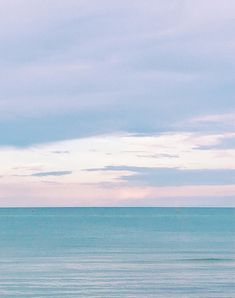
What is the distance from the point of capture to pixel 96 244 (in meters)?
130

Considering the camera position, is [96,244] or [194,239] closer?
[96,244]

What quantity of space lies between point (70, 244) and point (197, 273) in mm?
53125

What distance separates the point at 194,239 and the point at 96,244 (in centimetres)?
2690

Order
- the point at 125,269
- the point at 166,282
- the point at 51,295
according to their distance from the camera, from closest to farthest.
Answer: the point at 51,295 < the point at 166,282 < the point at 125,269

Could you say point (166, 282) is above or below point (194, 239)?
below

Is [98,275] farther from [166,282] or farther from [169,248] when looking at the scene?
[169,248]

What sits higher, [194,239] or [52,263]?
[194,239]

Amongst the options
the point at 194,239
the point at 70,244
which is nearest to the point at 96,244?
the point at 70,244

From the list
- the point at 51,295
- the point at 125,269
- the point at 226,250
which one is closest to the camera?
the point at 51,295

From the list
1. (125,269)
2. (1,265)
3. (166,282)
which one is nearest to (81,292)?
(166,282)

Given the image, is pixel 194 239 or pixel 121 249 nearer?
pixel 121 249

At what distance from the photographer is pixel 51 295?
215ft

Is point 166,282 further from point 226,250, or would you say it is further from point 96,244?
point 96,244

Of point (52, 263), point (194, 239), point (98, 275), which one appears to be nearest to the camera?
point (98, 275)
